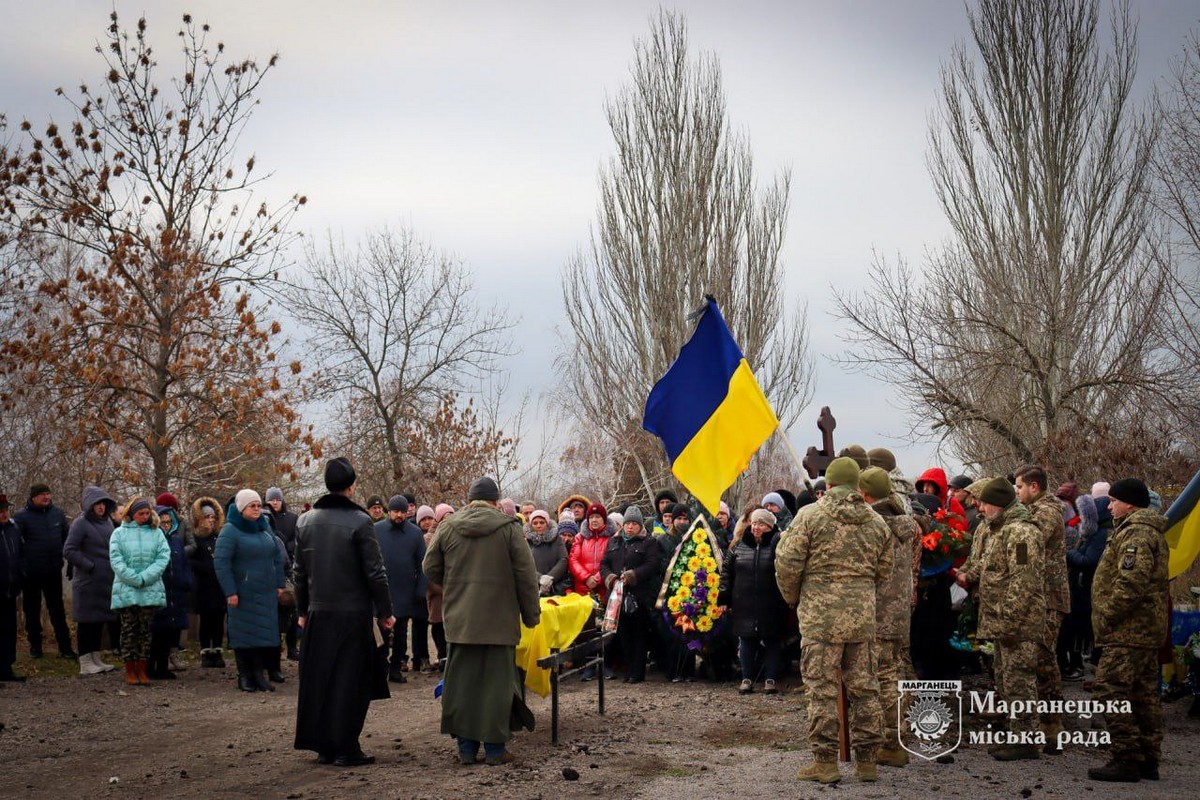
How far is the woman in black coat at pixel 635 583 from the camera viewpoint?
13.7 meters

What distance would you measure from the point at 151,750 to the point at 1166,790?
7.66 meters

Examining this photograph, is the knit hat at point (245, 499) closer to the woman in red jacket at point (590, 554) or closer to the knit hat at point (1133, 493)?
the woman in red jacket at point (590, 554)

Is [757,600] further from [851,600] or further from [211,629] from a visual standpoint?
[211,629]

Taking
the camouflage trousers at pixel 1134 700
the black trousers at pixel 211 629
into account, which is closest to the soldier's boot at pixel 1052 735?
the camouflage trousers at pixel 1134 700

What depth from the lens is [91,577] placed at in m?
13.9

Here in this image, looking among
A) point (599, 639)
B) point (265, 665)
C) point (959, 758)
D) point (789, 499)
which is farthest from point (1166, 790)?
point (265, 665)

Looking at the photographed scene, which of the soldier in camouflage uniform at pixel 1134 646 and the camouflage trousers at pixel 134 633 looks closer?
the soldier in camouflage uniform at pixel 1134 646

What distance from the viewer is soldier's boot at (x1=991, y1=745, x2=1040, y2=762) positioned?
339 inches

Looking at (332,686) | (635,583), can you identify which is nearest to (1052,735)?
(332,686)

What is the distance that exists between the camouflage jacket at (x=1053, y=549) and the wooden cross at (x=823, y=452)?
568 centimetres

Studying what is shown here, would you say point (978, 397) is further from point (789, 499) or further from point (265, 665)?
point (265, 665)

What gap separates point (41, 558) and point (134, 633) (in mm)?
2433

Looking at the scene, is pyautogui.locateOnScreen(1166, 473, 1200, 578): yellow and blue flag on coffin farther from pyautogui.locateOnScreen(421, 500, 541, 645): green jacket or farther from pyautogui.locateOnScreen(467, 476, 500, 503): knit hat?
pyautogui.locateOnScreen(467, 476, 500, 503): knit hat

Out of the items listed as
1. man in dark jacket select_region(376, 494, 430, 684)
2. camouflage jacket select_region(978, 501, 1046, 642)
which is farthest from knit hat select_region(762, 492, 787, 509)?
camouflage jacket select_region(978, 501, 1046, 642)
